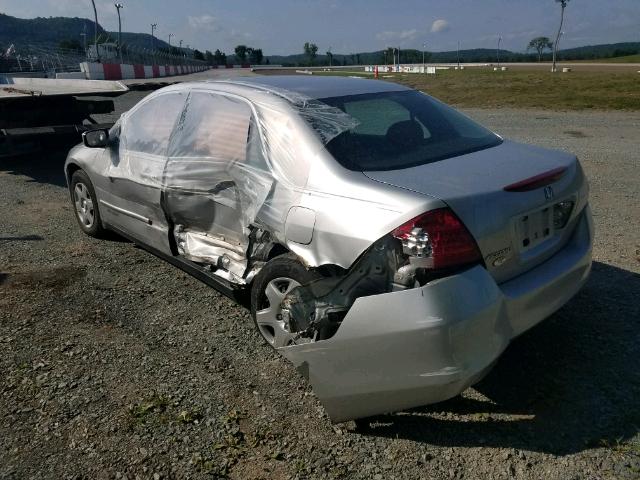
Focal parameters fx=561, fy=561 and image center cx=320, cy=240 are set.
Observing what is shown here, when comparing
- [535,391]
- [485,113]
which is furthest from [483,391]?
[485,113]

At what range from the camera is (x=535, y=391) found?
2.95m

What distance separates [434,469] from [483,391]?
0.67 metres

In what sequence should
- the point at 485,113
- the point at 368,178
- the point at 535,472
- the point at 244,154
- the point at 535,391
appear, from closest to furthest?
the point at 535,472
the point at 368,178
the point at 535,391
the point at 244,154
the point at 485,113

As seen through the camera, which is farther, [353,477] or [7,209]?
[7,209]

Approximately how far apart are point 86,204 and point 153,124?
62.7 inches

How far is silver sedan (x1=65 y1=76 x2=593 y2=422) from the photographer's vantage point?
240 cm

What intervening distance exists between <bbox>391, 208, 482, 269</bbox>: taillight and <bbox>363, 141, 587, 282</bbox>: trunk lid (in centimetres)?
5

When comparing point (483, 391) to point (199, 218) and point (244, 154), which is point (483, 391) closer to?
point (244, 154)

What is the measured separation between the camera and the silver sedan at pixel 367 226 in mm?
2398

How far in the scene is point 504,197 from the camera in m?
2.57

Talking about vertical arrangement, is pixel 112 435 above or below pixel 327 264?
below

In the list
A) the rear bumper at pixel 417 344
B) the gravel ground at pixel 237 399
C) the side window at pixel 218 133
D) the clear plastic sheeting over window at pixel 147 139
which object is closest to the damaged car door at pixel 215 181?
the side window at pixel 218 133

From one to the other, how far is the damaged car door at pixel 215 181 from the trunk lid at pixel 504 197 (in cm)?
96

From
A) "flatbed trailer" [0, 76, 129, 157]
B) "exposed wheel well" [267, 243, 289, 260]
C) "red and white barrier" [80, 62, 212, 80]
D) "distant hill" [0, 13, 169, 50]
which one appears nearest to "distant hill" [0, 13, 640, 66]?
"distant hill" [0, 13, 169, 50]
